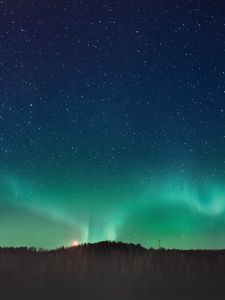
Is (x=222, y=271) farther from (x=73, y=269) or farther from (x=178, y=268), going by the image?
(x=73, y=269)

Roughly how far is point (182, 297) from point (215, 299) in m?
0.90

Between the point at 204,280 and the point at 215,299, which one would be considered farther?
the point at 204,280

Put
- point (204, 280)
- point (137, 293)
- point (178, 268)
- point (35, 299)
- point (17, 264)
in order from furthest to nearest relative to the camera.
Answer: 1. point (17, 264)
2. point (178, 268)
3. point (204, 280)
4. point (137, 293)
5. point (35, 299)

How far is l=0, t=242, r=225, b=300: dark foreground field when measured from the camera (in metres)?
15.0

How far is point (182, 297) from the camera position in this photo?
1466cm

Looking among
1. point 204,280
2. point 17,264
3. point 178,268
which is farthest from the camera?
point 17,264

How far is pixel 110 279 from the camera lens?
55.1 feet

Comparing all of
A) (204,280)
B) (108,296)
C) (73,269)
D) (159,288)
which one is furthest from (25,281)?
(204,280)

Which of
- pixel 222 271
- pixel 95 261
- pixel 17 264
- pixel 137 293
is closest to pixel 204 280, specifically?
pixel 222 271

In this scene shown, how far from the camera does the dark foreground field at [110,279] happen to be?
1503 centimetres

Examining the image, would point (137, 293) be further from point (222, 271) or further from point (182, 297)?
point (222, 271)

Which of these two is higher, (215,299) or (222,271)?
(222,271)

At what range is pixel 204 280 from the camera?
16375 mm

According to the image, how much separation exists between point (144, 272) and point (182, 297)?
2734mm
